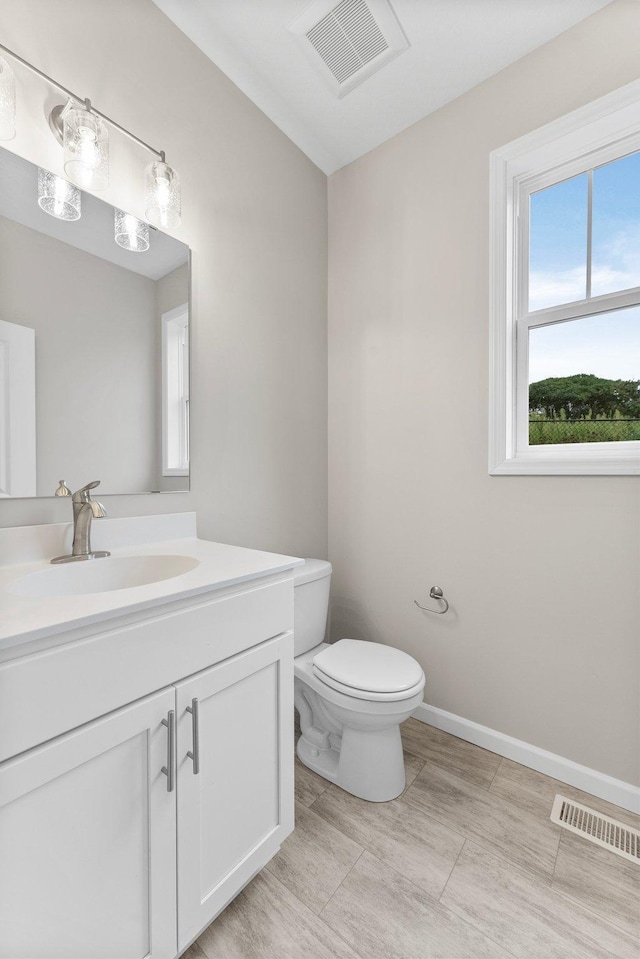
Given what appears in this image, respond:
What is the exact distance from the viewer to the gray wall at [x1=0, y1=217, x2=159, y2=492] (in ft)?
3.63

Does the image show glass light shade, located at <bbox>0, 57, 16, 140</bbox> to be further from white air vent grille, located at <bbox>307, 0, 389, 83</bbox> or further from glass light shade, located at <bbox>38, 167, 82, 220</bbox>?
white air vent grille, located at <bbox>307, 0, 389, 83</bbox>

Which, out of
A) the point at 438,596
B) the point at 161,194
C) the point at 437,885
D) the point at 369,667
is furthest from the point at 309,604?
the point at 161,194

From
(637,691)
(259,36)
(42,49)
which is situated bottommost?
(637,691)

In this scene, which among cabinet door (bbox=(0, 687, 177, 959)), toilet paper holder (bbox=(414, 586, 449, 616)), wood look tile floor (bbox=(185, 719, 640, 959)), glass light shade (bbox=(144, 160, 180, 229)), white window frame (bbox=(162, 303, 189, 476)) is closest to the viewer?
cabinet door (bbox=(0, 687, 177, 959))

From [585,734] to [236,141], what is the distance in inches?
99.9

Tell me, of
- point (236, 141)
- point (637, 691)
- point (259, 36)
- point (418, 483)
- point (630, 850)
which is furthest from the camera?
A: point (418, 483)

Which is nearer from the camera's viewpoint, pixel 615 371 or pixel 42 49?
pixel 42 49

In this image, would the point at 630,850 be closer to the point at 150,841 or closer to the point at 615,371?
the point at 150,841

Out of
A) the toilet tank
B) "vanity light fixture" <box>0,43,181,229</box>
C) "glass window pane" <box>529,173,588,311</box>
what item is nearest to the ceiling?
"glass window pane" <box>529,173,588,311</box>

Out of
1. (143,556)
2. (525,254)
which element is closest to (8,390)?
(143,556)

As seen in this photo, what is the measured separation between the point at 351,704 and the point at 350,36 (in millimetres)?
2284

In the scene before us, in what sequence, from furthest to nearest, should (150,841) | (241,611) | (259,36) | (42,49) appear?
(259,36) → (42,49) → (241,611) → (150,841)

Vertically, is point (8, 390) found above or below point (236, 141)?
Answer: below

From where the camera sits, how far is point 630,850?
1219mm
